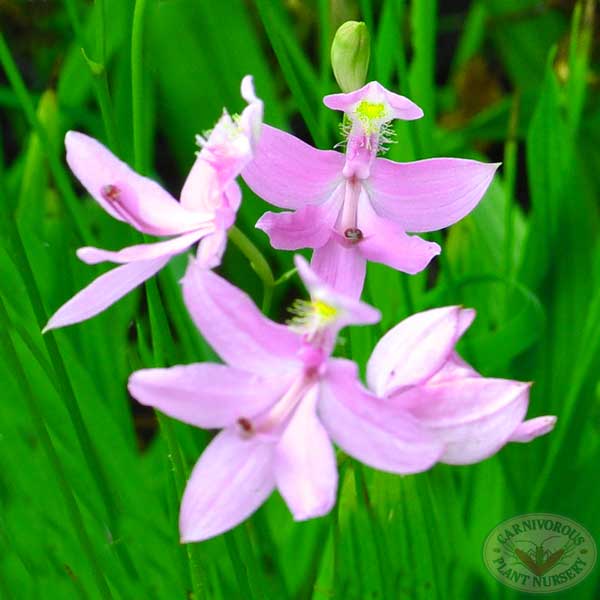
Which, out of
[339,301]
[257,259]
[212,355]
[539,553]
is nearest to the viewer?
[339,301]

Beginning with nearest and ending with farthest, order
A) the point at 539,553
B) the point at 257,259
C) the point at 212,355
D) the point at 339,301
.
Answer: the point at 339,301
the point at 257,259
the point at 539,553
the point at 212,355

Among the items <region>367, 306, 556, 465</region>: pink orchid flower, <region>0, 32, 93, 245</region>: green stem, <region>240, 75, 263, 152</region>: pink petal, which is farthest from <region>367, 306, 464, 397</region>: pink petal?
<region>0, 32, 93, 245</region>: green stem

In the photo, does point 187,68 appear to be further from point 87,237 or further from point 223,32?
point 87,237

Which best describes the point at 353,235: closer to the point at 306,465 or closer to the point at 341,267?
the point at 341,267

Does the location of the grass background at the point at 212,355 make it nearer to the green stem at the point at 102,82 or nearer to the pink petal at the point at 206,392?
the green stem at the point at 102,82

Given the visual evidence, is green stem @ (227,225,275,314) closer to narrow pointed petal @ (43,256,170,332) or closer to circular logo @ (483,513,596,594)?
narrow pointed petal @ (43,256,170,332)

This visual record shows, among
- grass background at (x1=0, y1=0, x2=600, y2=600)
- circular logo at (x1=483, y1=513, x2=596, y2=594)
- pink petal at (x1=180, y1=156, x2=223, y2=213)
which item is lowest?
circular logo at (x1=483, y1=513, x2=596, y2=594)

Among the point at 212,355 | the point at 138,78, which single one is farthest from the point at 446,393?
the point at 212,355
